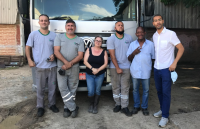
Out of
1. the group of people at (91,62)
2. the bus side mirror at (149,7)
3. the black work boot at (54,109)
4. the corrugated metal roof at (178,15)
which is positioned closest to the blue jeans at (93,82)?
the group of people at (91,62)

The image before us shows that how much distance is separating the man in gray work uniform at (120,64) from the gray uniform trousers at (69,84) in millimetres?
745

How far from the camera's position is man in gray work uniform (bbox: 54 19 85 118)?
3.52 meters

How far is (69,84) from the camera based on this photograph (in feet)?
12.2

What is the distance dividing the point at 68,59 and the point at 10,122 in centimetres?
160

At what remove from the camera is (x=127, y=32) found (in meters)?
4.09

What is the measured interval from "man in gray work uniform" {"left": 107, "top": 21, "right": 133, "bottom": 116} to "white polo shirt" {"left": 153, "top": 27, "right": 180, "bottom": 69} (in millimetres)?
645

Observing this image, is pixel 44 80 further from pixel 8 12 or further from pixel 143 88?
pixel 8 12

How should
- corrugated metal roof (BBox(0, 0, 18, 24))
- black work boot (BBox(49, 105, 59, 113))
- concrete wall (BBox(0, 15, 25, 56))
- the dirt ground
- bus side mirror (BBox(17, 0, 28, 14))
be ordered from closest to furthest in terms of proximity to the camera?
the dirt ground, black work boot (BBox(49, 105, 59, 113)), bus side mirror (BBox(17, 0, 28, 14)), corrugated metal roof (BBox(0, 0, 18, 24)), concrete wall (BBox(0, 15, 25, 56))

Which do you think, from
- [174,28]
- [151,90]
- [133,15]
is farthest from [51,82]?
[174,28]

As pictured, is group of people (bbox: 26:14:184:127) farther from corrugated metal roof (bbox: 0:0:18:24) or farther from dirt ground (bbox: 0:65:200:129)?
corrugated metal roof (bbox: 0:0:18:24)

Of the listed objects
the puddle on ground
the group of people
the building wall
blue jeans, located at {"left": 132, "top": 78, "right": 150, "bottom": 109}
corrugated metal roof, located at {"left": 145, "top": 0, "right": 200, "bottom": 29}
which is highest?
corrugated metal roof, located at {"left": 145, "top": 0, "right": 200, "bottom": 29}

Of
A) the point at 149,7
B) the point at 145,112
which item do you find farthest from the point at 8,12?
the point at 145,112

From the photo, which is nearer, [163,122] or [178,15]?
[163,122]

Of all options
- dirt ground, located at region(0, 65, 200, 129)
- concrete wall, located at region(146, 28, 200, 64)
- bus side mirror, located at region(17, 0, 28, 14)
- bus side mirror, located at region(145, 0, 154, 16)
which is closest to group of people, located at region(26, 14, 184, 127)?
dirt ground, located at region(0, 65, 200, 129)
